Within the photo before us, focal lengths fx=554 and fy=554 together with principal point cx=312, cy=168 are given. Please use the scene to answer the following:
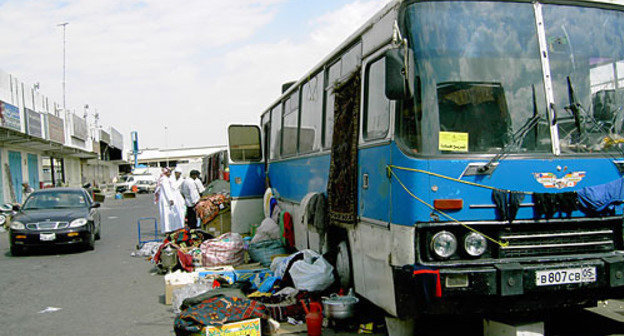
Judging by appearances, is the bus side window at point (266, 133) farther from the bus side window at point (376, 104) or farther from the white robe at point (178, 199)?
the bus side window at point (376, 104)

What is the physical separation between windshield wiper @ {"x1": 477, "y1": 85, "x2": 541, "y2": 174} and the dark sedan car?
1102 cm

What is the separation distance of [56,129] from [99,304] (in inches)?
1142

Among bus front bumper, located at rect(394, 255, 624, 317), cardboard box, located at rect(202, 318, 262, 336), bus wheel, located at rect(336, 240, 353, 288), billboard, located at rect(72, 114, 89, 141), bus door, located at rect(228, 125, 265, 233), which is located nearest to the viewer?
bus front bumper, located at rect(394, 255, 624, 317)

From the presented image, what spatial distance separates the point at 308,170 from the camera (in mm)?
8211

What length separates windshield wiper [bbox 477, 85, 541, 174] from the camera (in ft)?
14.8

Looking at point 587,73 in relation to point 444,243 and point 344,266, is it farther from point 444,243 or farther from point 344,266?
point 344,266

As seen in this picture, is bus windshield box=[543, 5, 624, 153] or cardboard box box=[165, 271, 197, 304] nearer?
bus windshield box=[543, 5, 624, 153]

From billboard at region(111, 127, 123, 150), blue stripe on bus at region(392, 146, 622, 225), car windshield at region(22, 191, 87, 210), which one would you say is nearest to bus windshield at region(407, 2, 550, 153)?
blue stripe on bus at region(392, 146, 622, 225)

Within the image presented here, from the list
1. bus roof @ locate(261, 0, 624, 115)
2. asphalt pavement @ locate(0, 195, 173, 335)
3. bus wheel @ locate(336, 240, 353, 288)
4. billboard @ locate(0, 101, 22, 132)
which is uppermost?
billboard @ locate(0, 101, 22, 132)

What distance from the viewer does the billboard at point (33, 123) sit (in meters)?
26.3

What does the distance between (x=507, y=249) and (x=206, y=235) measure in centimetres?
809

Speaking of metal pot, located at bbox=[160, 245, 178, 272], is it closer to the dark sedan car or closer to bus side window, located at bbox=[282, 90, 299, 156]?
bus side window, located at bbox=[282, 90, 299, 156]

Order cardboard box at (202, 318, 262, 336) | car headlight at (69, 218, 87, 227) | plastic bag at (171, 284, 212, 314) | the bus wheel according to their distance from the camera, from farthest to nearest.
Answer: car headlight at (69, 218, 87, 227), plastic bag at (171, 284, 212, 314), the bus wheel, cardboard box at (202, 318, 262, 336)

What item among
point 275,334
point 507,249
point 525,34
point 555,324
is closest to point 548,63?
point 525,34
